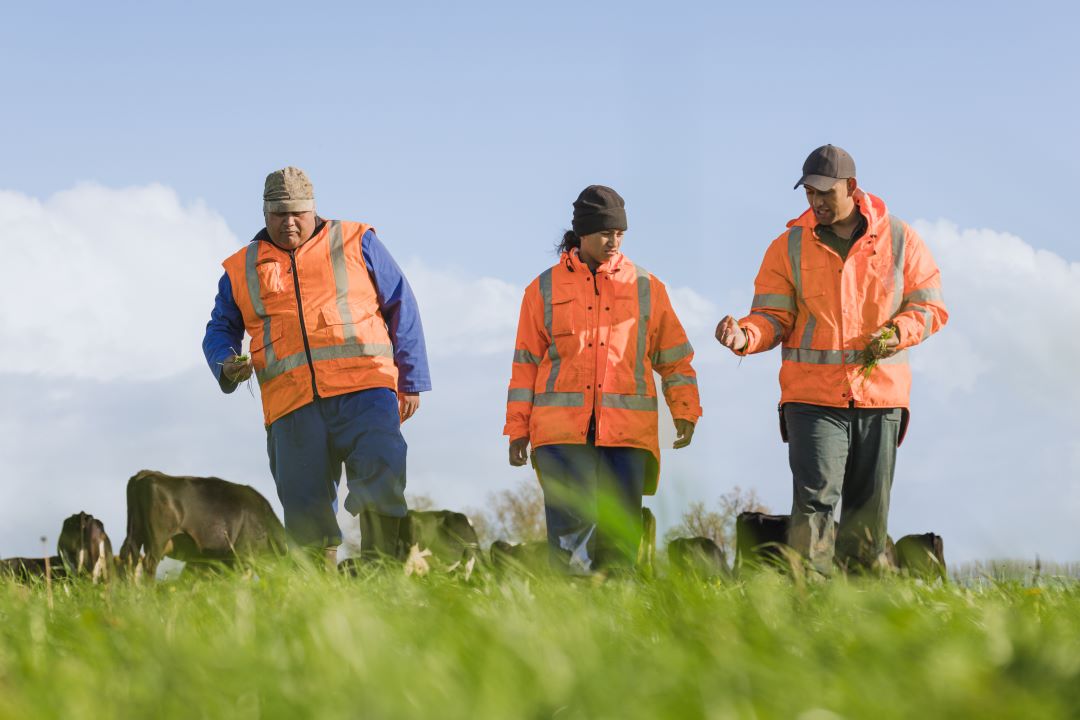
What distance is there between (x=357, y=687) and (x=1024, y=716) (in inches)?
40.2

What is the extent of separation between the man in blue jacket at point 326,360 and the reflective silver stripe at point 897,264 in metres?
2.52

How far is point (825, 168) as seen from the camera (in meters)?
6.56

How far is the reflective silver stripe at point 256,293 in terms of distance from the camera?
A: 7.01 m

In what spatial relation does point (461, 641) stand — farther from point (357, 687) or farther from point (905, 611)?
point (905, 611)

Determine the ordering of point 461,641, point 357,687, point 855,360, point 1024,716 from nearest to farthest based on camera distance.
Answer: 1. point 1024,716
2. point 357,687
3. point 461,641
4. point 855,360

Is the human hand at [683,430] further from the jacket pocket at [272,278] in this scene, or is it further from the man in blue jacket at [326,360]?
the jacket pocket at [272,278]

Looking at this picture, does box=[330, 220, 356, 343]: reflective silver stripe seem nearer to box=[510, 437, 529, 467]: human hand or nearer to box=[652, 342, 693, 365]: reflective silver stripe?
box=[510, 437, 529, 467]: human hand

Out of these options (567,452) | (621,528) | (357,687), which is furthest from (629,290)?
(357,687)

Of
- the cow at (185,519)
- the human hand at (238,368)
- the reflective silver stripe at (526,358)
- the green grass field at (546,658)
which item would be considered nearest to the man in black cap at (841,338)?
the reflective silver stripe at (526,358)

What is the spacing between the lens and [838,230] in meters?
6.75

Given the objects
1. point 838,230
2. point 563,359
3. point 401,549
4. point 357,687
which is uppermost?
point 838,230

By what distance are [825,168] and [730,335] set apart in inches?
40.6

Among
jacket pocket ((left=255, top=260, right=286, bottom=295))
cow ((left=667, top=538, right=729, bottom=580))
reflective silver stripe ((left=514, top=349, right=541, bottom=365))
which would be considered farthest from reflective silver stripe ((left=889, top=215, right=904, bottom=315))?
jacket pocket ((left=255, top=260, right=286, bottom=295))

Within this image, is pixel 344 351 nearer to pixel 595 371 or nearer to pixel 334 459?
pixel 334 459
